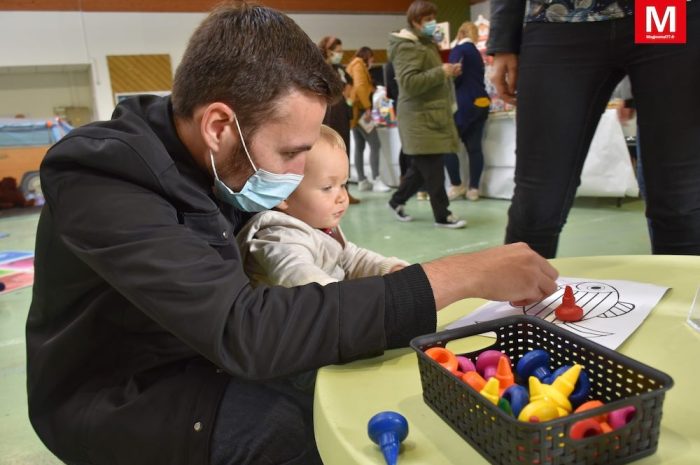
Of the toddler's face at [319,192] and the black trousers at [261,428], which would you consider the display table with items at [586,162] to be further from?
the black trousers at [261,428]

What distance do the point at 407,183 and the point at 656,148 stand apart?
256cm

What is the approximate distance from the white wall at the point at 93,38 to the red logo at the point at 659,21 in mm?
7921

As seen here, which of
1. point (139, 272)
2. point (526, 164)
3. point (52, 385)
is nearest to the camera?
point (139, 272)

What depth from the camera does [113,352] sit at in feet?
2.65

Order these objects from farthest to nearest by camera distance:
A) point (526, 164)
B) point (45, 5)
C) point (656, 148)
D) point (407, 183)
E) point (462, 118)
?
point (45, 5)
point (462, 118)
point (407, 183)
point (526, 164)
point (656, 148)

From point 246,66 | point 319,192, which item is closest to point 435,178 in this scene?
point 319,192

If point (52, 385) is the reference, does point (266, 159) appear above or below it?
above

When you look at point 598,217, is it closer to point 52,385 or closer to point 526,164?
point 526,164

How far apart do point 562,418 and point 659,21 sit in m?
1.11

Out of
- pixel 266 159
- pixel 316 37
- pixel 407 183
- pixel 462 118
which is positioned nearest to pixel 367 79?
pixel 462 118

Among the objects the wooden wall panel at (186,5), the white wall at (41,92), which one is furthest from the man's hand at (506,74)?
the white wall at (41,92)

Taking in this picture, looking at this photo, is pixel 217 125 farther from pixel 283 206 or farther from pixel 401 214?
pixel 401 214

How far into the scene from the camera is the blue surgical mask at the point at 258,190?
90 cm

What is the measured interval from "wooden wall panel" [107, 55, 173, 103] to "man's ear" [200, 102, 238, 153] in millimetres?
9093
